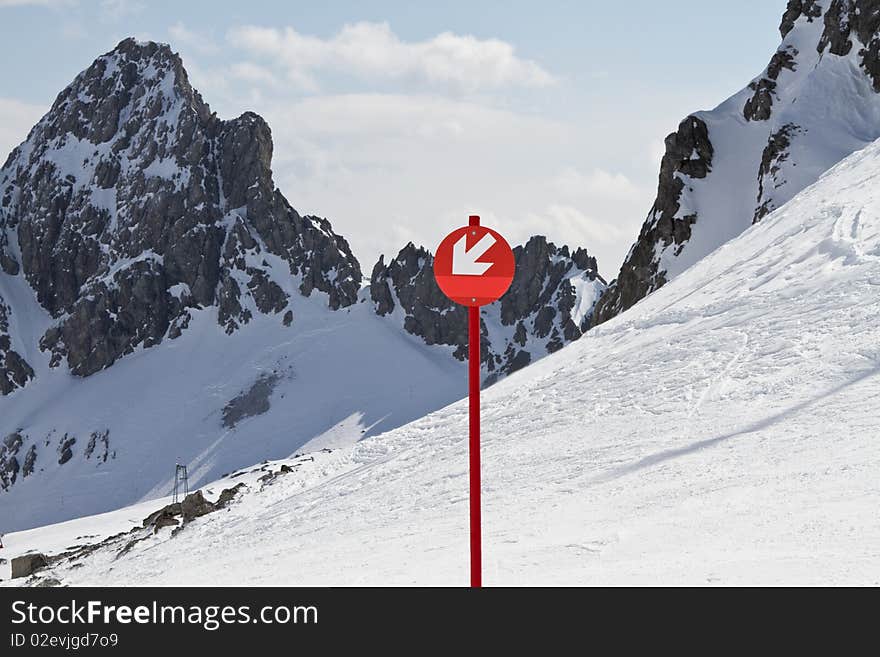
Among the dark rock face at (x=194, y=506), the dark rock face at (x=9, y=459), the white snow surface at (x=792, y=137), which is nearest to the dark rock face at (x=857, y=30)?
the white snow surface at (x=792, y=137)

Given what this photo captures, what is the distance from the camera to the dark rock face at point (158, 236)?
174 m

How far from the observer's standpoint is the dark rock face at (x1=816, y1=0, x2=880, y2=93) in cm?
6701

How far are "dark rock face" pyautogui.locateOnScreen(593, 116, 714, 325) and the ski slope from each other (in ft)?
153

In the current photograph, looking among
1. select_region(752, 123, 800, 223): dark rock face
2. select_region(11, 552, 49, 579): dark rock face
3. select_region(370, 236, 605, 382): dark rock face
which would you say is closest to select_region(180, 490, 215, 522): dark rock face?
select_region(11, 552, 49, 579): dark rock face

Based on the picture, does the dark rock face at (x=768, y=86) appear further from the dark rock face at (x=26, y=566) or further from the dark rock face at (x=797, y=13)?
the dark rock face at (x=26, y=566)

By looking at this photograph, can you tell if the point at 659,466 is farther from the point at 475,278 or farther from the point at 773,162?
the point at 773,162

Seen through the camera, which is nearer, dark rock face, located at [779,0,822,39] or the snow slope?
dark rock face, located at [779,0,822,39]

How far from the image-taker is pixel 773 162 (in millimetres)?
65312

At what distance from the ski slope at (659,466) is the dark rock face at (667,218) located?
46.8m

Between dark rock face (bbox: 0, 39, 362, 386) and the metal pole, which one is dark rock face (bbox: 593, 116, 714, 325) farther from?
dark rock face (bbox: 0, 39, 362, 386)

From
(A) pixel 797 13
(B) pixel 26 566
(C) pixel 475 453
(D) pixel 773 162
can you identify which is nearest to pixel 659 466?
(C) pixel 475 453
